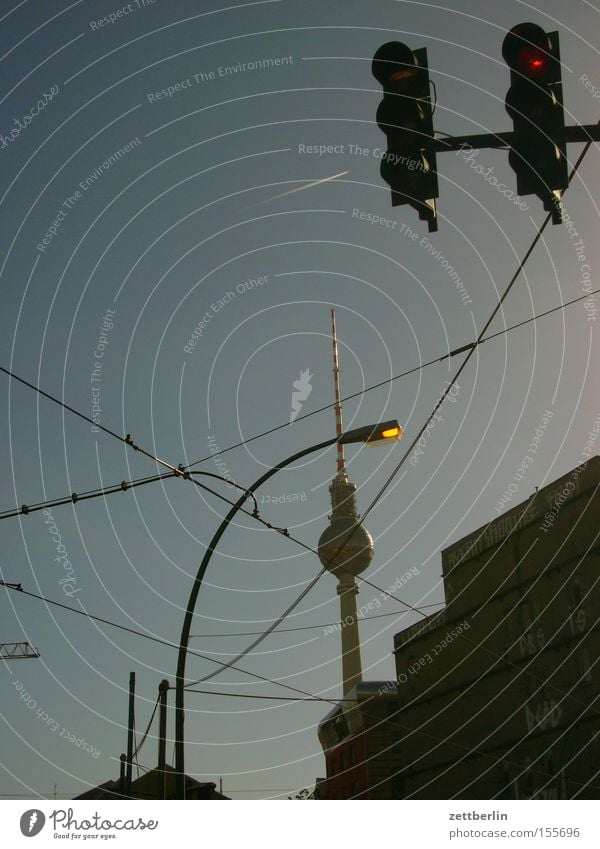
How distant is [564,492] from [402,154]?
2435 cm

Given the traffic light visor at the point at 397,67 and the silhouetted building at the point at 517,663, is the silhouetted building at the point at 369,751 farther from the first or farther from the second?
the traffic light visor at the point at 397,67

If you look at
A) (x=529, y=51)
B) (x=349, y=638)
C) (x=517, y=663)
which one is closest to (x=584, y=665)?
(x=517, y=663)

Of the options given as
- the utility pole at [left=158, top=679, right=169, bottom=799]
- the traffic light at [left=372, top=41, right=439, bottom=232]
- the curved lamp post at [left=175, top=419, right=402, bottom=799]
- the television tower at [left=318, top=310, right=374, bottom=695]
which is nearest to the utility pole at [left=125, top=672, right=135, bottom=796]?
the utility pole at [left=158, top=679, right=169, bottom=799]

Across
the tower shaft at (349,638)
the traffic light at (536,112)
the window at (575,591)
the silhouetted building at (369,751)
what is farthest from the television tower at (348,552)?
the traffic light at (536,112)

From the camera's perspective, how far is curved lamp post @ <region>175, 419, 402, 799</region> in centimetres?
1501

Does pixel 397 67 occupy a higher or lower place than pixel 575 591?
lower

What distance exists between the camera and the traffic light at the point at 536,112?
7.88m

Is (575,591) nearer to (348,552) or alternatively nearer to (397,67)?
(397,67)

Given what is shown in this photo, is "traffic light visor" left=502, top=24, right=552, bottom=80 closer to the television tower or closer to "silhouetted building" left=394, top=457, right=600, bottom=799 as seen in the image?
"silhouetted building" left=394, top=457, right=600, bottom=799

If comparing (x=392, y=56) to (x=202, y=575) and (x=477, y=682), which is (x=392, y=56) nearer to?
(x=202, y=575)

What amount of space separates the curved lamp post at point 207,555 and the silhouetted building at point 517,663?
14831 mm

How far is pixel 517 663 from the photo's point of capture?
3209cm

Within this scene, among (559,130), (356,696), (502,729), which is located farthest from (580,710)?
(356,696)

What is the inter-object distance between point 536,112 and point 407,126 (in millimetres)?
975
